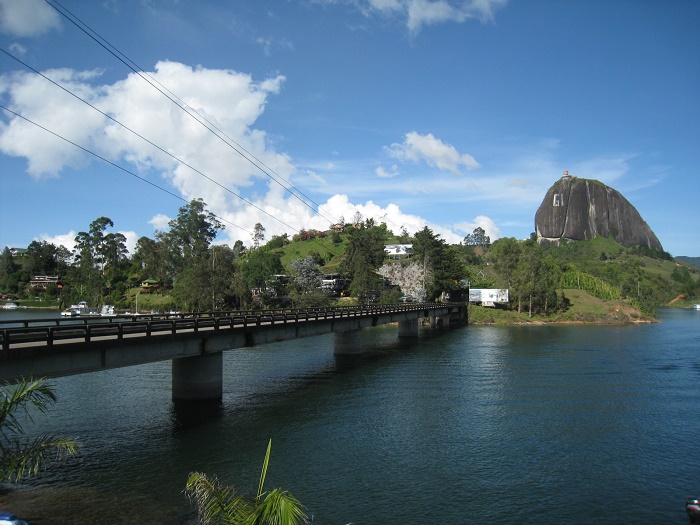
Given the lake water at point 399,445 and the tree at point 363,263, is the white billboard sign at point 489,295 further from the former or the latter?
the lake water at point 399,445

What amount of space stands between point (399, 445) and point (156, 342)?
15.3 metres

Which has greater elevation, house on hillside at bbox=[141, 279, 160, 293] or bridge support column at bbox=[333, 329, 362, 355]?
house on hillside at bbox=[141, 279, 160, 293]

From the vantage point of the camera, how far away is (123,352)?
90.8ft

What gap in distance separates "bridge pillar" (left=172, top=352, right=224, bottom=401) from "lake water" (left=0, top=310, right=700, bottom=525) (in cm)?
130

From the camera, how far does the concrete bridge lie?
2284 cm

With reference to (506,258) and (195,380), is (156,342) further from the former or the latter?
(506,258)

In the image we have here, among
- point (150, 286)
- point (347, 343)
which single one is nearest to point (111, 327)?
point (347, 343)

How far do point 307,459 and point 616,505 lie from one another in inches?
532

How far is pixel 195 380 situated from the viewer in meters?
36.1

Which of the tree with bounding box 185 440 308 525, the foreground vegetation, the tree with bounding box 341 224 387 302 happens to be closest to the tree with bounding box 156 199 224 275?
the foreground vegetation

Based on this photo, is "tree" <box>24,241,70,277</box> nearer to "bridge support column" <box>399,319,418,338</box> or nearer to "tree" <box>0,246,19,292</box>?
"tree" <box>0,246,19,292</box>

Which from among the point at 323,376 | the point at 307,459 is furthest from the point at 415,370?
the point at 307,459

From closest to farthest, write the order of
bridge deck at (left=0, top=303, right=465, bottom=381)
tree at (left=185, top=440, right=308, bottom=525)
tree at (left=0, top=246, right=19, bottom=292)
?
1. tree at (left=185, top=440, right=308, bottom=525)
2. bridge deck at (left=0, top=303, right=465, bottom=381)
3. tree at (left=0, top=246, right=19, bottom=292)

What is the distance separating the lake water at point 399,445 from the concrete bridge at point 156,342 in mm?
2645
